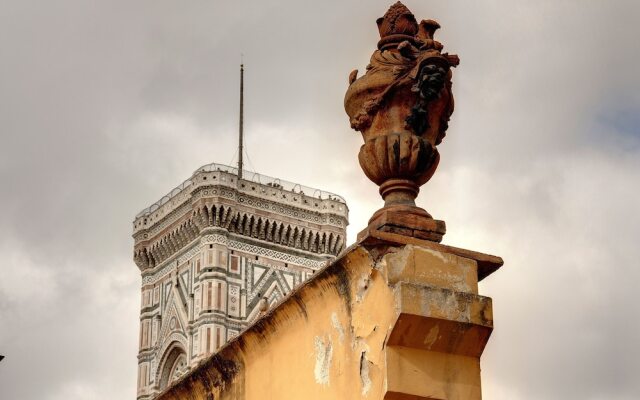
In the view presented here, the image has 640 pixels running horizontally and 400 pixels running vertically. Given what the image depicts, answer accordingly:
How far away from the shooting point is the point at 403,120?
4750mm

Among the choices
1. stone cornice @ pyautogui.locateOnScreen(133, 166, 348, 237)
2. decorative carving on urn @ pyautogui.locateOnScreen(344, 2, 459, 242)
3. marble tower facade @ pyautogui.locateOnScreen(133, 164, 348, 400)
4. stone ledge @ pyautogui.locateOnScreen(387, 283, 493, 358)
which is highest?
stone cornice @ pyautogui.locateOnScreen(133, 166, 348, 237)

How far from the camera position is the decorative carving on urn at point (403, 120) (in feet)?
15.2

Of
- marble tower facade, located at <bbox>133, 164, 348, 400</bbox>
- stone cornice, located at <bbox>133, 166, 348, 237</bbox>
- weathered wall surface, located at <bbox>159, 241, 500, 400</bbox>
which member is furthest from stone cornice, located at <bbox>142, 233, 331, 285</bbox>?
weathered wall surface, located at <bbox>159, 241, 500, 400</bbox>

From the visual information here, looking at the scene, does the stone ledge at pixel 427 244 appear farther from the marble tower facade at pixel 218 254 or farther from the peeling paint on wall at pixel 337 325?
the marble tower facade at pixel 218 254

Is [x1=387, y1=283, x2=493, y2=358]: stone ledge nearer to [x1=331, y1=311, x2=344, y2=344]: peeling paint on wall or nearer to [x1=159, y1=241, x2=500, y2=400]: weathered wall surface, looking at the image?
[x1=159, y1=241, x2=500, y2=400]: weathered wall surface

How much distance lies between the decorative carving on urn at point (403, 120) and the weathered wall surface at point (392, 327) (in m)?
0.15

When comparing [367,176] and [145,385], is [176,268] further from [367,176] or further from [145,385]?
[367,176]

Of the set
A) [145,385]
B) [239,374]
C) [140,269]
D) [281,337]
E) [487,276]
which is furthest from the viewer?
[140,269]

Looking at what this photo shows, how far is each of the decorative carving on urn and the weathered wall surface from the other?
6.0 inches

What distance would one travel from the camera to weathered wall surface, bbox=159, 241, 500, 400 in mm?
4387

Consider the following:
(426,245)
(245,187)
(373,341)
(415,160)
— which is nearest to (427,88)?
(415,160)

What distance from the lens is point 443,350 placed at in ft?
14.6

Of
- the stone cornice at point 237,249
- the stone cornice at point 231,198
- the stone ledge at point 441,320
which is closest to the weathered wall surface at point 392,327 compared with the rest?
the stone ledge at point 441,320

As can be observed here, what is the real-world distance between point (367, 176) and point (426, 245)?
393mm
